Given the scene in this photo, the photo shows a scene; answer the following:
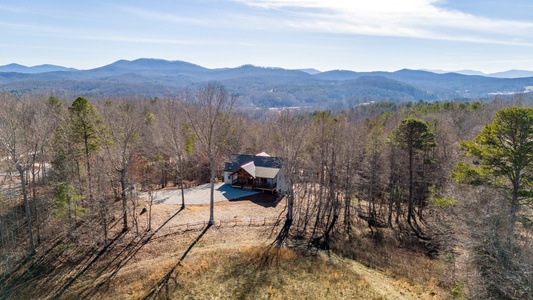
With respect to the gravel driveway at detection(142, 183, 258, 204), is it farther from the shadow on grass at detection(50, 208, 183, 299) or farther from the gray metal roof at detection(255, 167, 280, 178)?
the shadow on grass at detection(50, 208, 183, 299)

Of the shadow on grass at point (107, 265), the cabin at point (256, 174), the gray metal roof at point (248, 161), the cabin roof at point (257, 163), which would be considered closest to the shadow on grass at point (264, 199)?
the cabin at point (256, 174)

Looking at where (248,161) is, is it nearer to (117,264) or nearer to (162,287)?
(117,264)

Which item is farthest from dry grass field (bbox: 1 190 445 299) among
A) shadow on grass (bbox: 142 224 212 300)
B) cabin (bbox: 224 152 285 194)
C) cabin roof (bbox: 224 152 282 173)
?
cabin roof (bbox: 224 152 282 173)

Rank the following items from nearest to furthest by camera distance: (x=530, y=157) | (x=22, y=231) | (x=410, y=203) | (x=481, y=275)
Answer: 1. (x=481, y=275)
2. (x=530, y=157)
3. (x=22, y=231)
4. (x=410, y=203)

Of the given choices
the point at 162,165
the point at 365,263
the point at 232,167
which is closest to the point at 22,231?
the point at 162,165

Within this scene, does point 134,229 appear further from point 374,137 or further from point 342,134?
point 374,137

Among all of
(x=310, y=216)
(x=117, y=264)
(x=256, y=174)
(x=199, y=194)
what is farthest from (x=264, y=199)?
(x=117, y=264)
